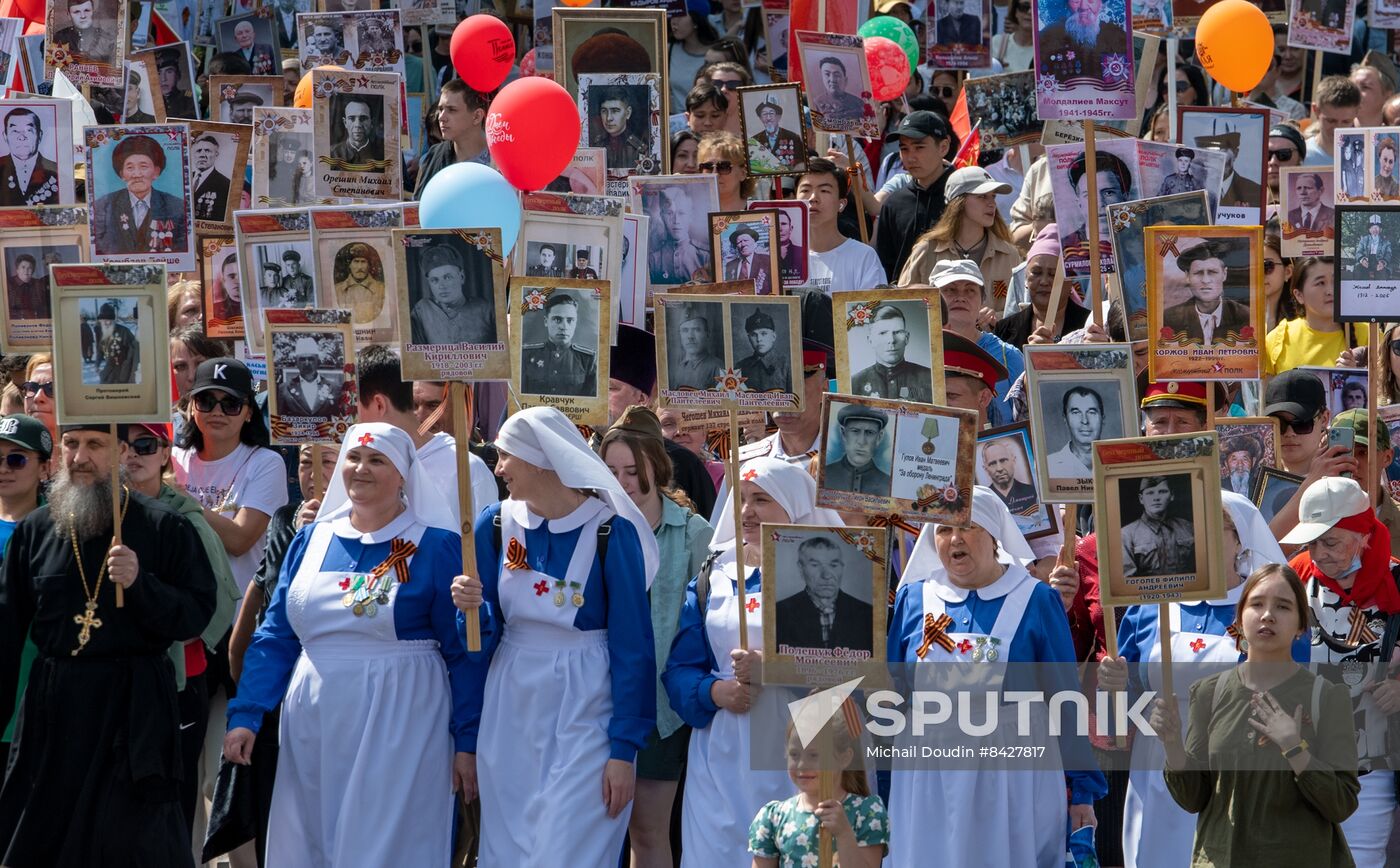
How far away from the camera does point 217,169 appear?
10.5 metres

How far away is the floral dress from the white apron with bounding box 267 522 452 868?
1389 millimetres

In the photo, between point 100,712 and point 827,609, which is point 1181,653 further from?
point 100,712

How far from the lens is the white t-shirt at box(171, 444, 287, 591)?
8.83 meters

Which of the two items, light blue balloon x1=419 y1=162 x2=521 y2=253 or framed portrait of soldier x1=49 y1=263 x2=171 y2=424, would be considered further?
light blue balloon x1=419 y1=162 x2=521 y2=253

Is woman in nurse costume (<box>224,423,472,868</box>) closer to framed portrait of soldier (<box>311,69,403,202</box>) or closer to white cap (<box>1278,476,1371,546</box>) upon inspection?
white cap (<box>1278,476,1371,546</box>)

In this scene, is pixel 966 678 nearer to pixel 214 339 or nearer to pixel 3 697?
pixel 3 697

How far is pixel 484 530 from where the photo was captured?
7613mm

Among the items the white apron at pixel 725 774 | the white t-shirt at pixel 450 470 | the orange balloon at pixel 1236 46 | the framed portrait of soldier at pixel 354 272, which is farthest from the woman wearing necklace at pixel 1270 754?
the orange balloon at pixel 1236 46

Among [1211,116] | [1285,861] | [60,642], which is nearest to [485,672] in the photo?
[60,642]

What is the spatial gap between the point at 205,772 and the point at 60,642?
58.5 inches

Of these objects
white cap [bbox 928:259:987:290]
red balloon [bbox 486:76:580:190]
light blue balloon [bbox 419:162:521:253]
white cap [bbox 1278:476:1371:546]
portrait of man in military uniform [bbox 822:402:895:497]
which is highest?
red balloon [bbox 486:76:580:190]

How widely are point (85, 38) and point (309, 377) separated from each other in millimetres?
5006

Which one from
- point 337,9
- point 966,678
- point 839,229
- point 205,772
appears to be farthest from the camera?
point 337,9

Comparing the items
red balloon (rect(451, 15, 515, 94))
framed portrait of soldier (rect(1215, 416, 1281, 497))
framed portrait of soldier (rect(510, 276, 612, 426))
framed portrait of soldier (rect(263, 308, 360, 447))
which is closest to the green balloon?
red balloon (rect(451, 15, 515, 94))
